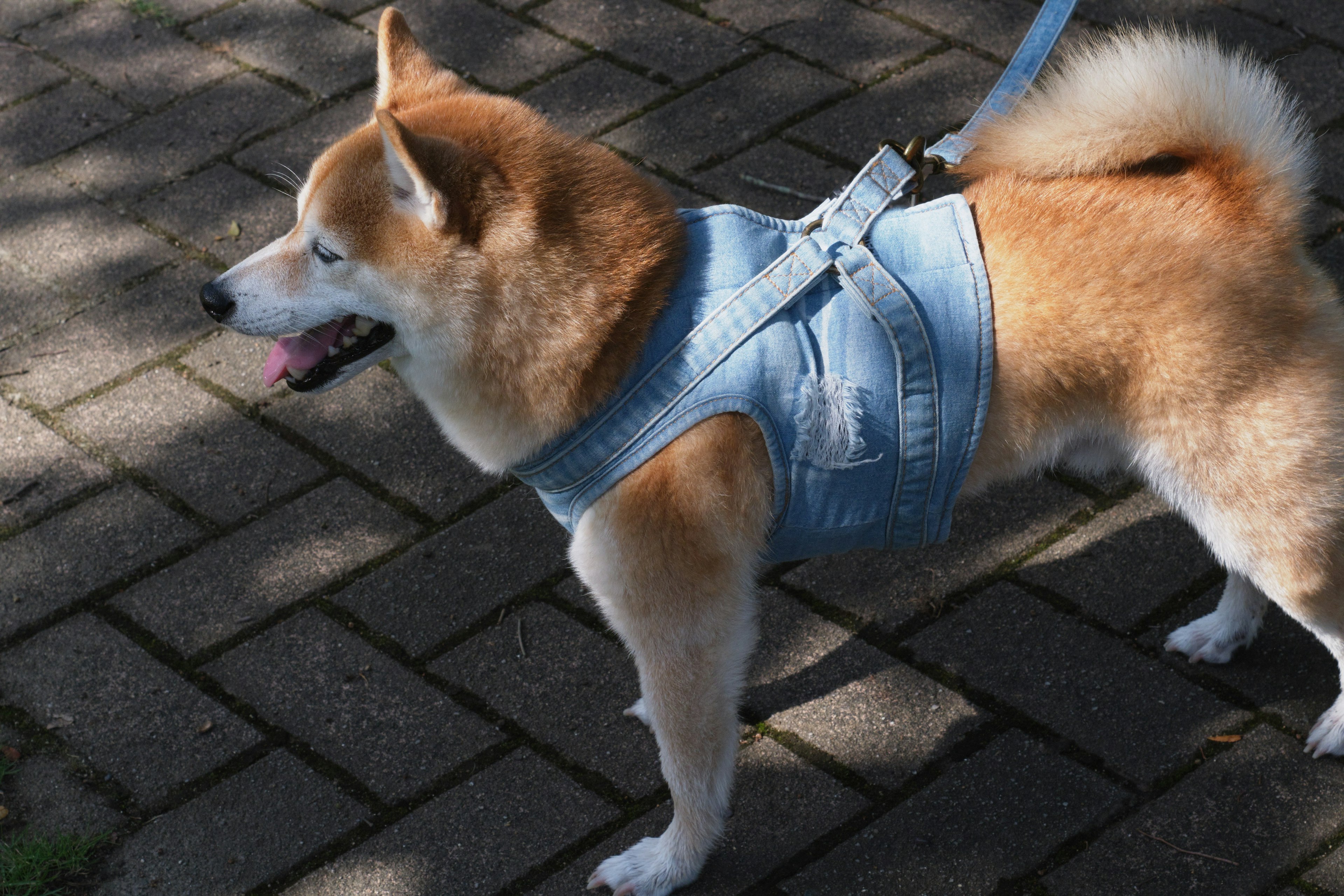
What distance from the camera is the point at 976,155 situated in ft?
8.23

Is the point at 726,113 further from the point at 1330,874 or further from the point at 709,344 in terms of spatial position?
the point at 1330,874

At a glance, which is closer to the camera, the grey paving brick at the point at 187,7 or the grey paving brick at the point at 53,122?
the grey paving brick at the point at 53,122

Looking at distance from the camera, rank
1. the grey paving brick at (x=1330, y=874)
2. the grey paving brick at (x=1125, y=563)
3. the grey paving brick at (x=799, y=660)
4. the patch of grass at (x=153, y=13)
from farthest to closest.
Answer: the patch of grass at (x=153, y=13) → the grey paving brick at (x=1125, y=563) → the grey paving brick at (x=799, y=660) → the grey paving brick at (x=1330, y=874)

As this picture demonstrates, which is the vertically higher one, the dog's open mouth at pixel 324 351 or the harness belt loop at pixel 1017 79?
the harness belt loop at pixel 1017 79

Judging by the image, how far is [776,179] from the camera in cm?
416

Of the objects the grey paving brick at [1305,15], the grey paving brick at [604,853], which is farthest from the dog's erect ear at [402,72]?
A: the grey paving brick at [1305,15]

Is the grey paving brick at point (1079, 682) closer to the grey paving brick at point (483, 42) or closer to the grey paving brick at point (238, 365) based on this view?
the grey paving brick at point (238, 365)

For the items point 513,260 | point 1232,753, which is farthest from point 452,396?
point 1232,753

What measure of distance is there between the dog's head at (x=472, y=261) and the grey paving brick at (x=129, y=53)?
2676 mm

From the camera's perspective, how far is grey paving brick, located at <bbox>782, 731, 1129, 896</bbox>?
2523mm

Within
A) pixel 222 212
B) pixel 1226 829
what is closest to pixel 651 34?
pixel 222 212

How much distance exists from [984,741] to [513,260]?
146cm

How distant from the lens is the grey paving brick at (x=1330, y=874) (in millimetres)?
2445

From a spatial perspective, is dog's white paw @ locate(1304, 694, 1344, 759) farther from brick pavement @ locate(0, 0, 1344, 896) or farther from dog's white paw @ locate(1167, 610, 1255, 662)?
dog's white paw @ locate(1167, 610, 1255, 662)
